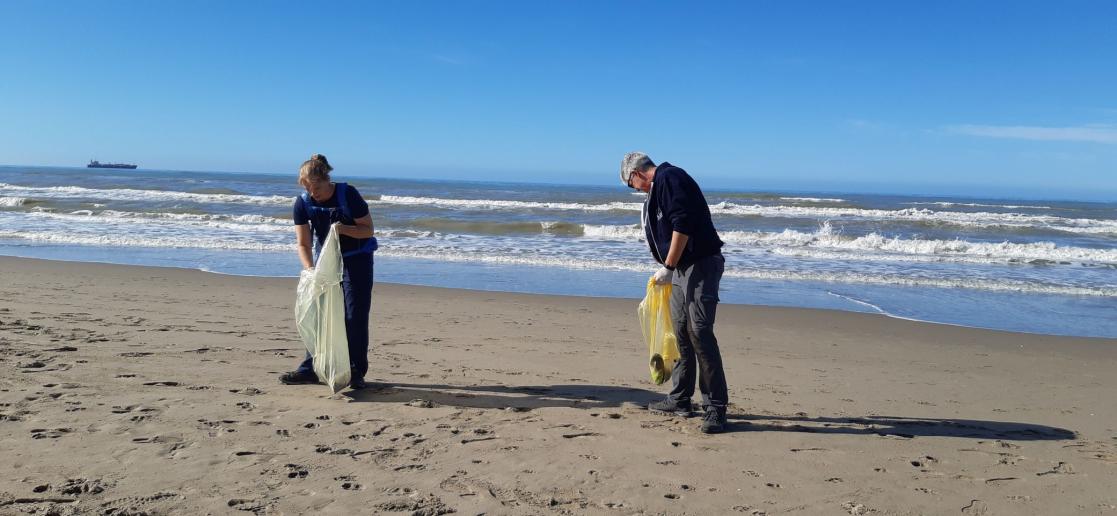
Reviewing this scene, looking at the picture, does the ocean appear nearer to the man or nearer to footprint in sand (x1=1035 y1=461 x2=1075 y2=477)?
footprint in sand (x1=1035 y1=461 x2=1075 y2=477)

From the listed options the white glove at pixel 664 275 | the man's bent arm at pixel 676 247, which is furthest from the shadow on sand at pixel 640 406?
the man's bent arm at pixel 676 247

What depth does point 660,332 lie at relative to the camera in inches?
174

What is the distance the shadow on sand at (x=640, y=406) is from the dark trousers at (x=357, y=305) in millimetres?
219

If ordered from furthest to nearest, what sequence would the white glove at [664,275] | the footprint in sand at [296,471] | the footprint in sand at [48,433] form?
the white glove at [664,275], the footprint in sand at [48,433], the footprint in sand at [296,471]

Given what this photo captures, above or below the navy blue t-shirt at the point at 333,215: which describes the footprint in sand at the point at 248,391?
below

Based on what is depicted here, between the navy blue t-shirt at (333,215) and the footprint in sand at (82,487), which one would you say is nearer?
the footprint in sand at (82,487)

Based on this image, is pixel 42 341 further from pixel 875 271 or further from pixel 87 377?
pixel 875 271

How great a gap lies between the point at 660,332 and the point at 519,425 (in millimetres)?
1059

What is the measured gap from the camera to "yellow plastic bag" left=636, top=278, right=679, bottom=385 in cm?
434

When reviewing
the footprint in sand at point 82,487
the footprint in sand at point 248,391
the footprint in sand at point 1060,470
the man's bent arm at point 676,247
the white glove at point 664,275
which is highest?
the man's bent arm at point 676,247

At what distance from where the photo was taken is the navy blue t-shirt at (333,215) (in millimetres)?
4492

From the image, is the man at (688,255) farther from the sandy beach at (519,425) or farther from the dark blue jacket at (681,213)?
the sandy beach at (519,425)

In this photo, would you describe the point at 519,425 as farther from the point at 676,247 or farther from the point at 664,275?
the point at 676,247

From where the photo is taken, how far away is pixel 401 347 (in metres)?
6.11
